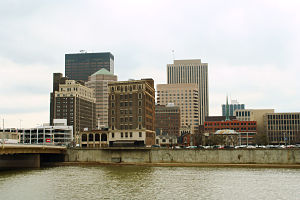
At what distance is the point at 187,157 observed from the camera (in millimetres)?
125875

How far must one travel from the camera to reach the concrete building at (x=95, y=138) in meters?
163

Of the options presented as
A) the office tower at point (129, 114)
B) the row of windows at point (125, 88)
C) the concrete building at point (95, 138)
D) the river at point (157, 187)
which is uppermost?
the row of windows at point (125, 88)

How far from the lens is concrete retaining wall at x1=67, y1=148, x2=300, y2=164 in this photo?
118 m

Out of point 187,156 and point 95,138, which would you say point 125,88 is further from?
point 187,156

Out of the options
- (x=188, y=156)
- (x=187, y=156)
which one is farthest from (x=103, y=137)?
(x=188, y=156)

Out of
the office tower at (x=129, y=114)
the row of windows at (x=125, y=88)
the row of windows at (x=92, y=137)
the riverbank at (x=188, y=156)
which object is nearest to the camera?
the riverbank at (x=188, y=156)

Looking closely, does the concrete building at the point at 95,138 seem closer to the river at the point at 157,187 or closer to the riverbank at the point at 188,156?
the riverbank at the point at 188,156

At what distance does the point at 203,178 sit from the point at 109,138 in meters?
74.8

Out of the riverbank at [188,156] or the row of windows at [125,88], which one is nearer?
the riverbank at [188,156]

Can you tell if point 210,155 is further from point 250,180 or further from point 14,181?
point 14,181

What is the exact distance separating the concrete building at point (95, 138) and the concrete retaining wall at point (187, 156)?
23.2 metres

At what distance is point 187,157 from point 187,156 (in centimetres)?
34

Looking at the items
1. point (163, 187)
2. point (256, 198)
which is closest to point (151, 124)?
point (163, 187)

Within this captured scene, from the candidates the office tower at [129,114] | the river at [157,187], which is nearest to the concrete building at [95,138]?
the office tower at [129,114]
